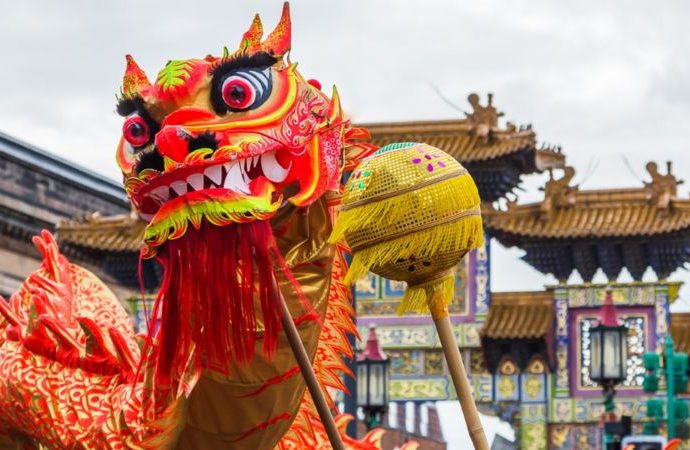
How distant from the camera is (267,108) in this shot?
6180 millimetres

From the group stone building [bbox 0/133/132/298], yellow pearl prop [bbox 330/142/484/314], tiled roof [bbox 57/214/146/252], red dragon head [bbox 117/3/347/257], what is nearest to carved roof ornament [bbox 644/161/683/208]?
tiled roof [bbox 57/214/146/252]

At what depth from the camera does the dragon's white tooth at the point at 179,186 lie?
5996mm

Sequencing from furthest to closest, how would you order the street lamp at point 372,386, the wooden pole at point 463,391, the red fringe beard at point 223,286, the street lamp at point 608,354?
the street lamp at point 372,386 < the street lamp at point 608,354 < the red fringe beard at point 223,286 < the wooden pole at point 463,391

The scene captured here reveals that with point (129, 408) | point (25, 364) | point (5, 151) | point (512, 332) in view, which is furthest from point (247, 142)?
point (5, 151)

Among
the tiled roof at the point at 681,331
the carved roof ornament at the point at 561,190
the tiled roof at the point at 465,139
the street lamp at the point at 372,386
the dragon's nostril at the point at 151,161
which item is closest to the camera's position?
the dragon's nostril at the point at 151,161

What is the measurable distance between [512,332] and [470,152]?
8.34 ft

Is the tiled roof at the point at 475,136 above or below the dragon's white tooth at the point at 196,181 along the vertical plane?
above

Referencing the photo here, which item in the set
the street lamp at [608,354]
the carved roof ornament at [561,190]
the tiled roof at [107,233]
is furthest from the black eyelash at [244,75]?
the tiled roof at [107,233]

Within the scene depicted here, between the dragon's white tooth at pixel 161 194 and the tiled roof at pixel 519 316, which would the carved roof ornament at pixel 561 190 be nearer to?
the tiled roof at pixel 519 316

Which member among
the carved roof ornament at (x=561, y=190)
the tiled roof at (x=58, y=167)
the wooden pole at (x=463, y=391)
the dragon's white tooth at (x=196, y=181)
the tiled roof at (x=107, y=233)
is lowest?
the wooden pole at (x=463, y=391)

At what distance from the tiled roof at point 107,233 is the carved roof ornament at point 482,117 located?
16.0ft

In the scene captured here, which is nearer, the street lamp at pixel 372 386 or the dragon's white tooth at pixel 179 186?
the dragon's white tooth at pixel 179 186

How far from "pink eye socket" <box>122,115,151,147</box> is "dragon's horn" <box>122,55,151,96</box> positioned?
0.33ft

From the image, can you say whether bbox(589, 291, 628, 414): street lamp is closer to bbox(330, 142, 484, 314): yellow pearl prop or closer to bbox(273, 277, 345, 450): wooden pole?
bbox(273, 277, 345, 450): wooden pole
